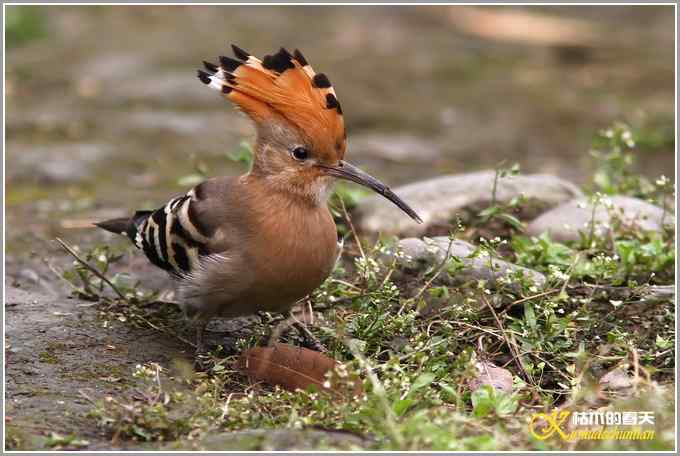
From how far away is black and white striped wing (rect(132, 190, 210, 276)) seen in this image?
3.79 metres

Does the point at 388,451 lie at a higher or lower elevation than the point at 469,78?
lower

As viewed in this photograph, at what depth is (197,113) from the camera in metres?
8.54

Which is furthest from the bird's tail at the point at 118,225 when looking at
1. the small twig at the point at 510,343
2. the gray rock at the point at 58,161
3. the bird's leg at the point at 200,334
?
the gray rock at the point at 58,161

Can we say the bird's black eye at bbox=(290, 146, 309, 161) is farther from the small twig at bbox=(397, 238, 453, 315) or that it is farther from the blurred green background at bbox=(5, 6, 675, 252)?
the blurred green background at bbox=(5, 6, 675, 252)

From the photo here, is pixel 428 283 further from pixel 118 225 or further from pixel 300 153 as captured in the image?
pixel 118 225

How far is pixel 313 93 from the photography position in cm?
368

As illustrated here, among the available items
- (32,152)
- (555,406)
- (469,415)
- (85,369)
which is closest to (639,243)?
(555,406)

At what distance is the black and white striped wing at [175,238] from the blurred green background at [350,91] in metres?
0.79

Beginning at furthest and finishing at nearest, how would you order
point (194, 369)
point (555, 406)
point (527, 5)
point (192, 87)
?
point (527, 5)
point (192, 87)
point (194, 369)
point (555, 406)

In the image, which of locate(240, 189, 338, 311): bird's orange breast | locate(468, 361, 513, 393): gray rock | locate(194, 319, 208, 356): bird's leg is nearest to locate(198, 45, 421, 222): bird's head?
locate(240, 189, 338, 311): bird's orange breast

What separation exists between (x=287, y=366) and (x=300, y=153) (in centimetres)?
81

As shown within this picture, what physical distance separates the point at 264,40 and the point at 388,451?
8010 millimetres

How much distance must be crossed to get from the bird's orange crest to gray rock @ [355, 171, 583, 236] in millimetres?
1159

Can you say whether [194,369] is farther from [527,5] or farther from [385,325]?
[527,5]
